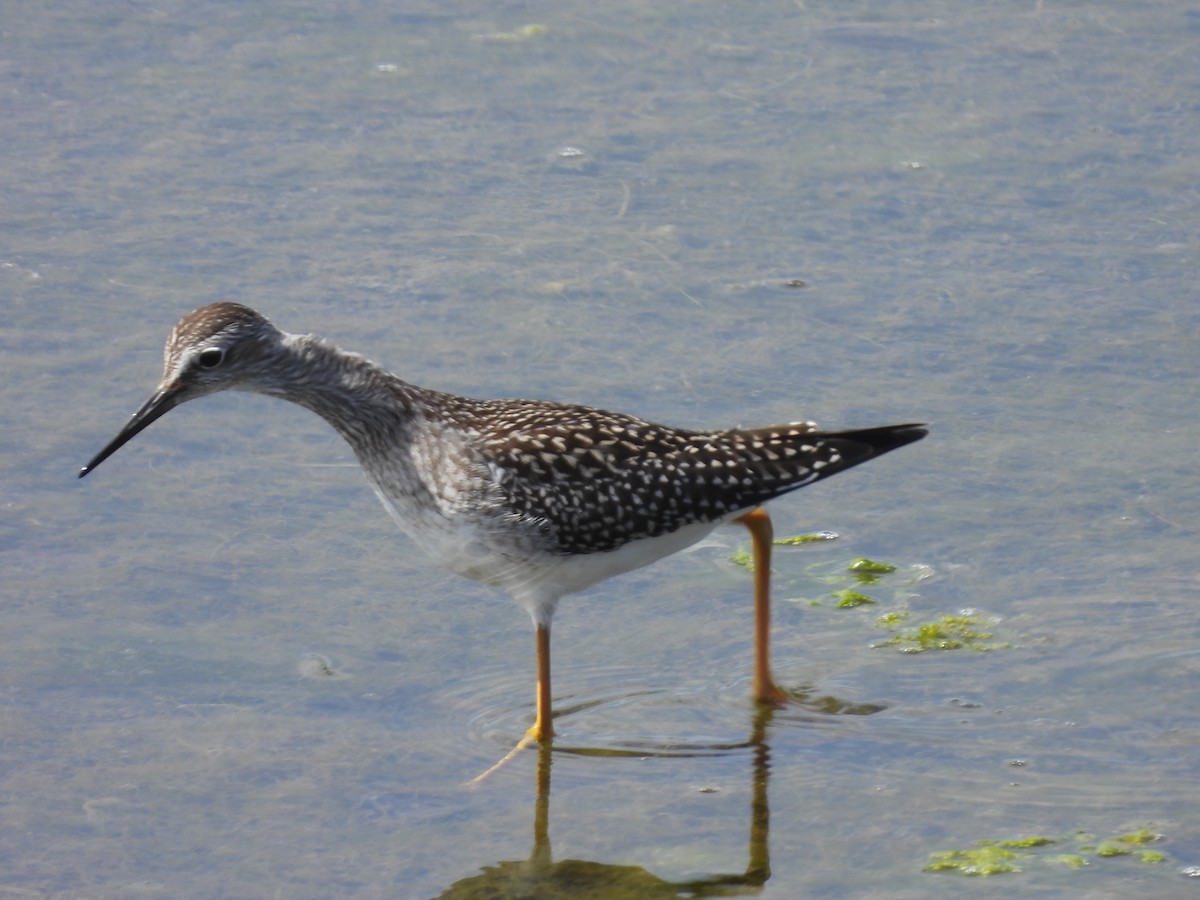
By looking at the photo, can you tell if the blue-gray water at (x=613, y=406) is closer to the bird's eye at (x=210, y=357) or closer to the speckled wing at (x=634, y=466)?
the speckled wing at (x=634, y=466)

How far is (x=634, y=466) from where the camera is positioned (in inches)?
285

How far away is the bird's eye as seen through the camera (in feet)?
22.5

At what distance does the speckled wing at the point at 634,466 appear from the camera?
7113mm

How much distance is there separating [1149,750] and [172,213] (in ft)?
20.3

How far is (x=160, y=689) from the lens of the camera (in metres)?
7.35

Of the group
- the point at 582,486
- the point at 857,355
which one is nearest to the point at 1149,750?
the point at 582,486

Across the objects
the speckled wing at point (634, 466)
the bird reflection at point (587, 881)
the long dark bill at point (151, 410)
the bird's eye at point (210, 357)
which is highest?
the bird's eye at point (210, 357)

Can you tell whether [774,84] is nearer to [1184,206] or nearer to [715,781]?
[1184,206]

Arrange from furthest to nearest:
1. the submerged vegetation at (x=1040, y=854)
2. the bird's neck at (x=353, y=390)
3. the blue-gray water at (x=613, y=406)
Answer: the bird's neck at (x=353, y=390), the blue-gray water at (x=613, y=406), the submerged vegetation at (x=1040, y=854)

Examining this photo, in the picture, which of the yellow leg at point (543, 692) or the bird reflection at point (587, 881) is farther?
the yellow leg at point (543, 692)

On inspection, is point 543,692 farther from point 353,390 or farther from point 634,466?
point 353,390

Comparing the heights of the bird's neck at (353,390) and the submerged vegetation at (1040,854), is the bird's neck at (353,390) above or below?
above

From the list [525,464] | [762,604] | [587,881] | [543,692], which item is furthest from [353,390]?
[587,881]

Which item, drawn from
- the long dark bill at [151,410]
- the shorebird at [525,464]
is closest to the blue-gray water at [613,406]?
the shorebird at [525,464]
